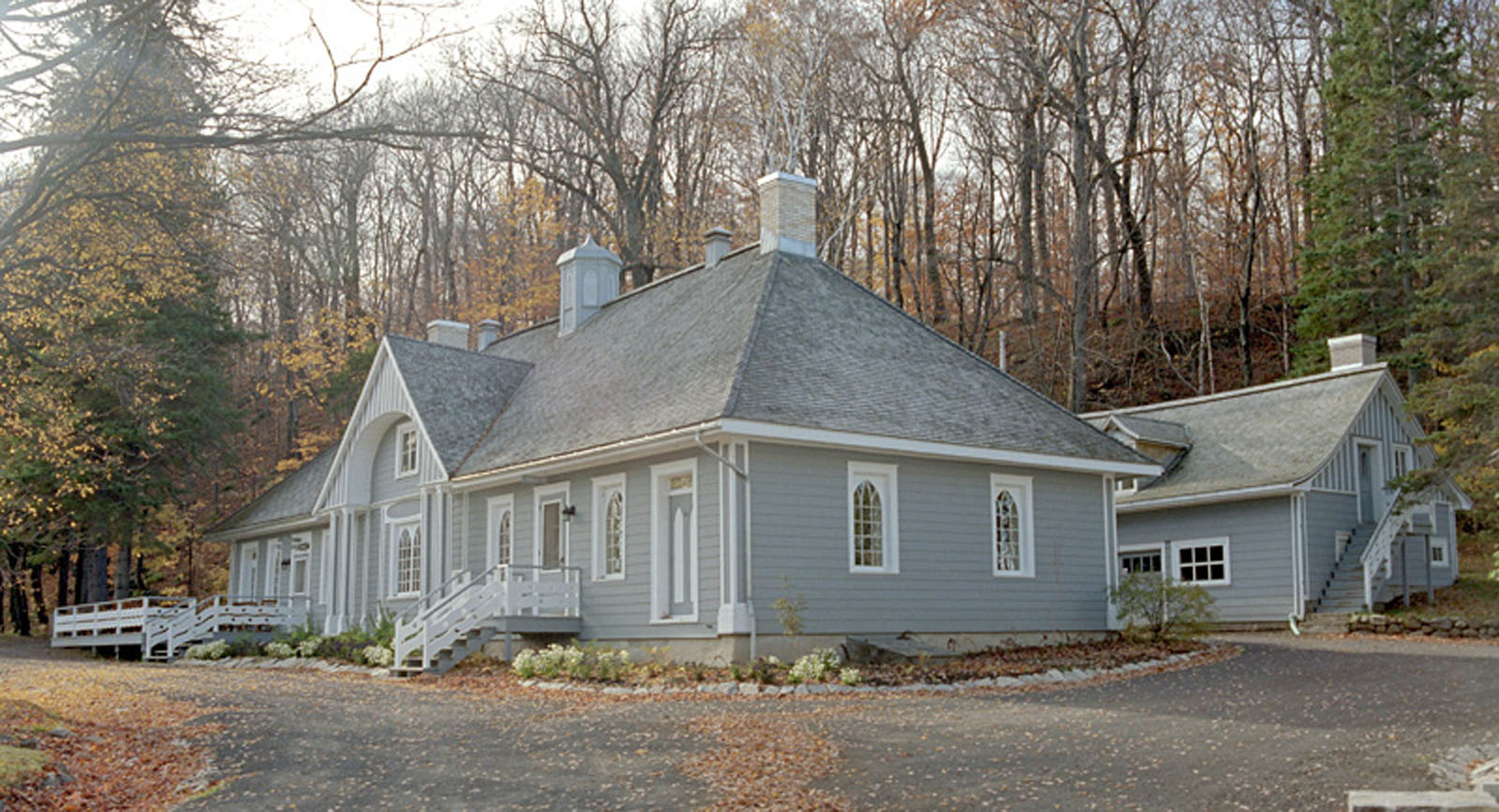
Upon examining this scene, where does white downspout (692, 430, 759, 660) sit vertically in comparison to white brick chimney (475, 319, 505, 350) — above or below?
below

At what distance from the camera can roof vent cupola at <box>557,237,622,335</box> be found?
26.9m

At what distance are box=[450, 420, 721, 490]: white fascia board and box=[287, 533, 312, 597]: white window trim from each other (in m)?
9.88

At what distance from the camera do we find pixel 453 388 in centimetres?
2472

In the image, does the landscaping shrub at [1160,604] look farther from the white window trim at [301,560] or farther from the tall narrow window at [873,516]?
the white window trim at [301,560]

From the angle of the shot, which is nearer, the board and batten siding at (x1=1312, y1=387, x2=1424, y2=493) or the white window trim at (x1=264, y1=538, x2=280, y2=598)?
the board and batten siding at (x1=1312, y1=387, x2=1424, y2=493)

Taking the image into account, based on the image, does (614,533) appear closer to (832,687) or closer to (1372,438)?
(832,687)

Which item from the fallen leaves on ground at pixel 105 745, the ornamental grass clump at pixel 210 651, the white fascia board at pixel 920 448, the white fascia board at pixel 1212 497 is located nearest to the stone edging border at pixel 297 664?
the ornamental grass clump at pixel 210 651

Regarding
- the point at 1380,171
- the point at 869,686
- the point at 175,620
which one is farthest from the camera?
the point at 1380,171

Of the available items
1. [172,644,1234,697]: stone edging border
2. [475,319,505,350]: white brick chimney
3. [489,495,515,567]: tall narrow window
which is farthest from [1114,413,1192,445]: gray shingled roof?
[475,319,505,350]: white brick chimney

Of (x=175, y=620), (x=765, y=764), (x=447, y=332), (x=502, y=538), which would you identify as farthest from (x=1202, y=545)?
(x=175, y=620)

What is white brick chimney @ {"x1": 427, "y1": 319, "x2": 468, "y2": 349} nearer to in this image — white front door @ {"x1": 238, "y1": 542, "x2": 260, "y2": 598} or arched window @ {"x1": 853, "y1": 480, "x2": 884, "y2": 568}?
white front door @ {"x1": 238, "y1": 542, "x2": 260, "y2": 598}

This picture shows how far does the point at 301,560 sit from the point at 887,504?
18613mm

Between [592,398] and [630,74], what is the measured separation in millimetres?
20495

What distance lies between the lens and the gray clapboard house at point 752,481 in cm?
1711
